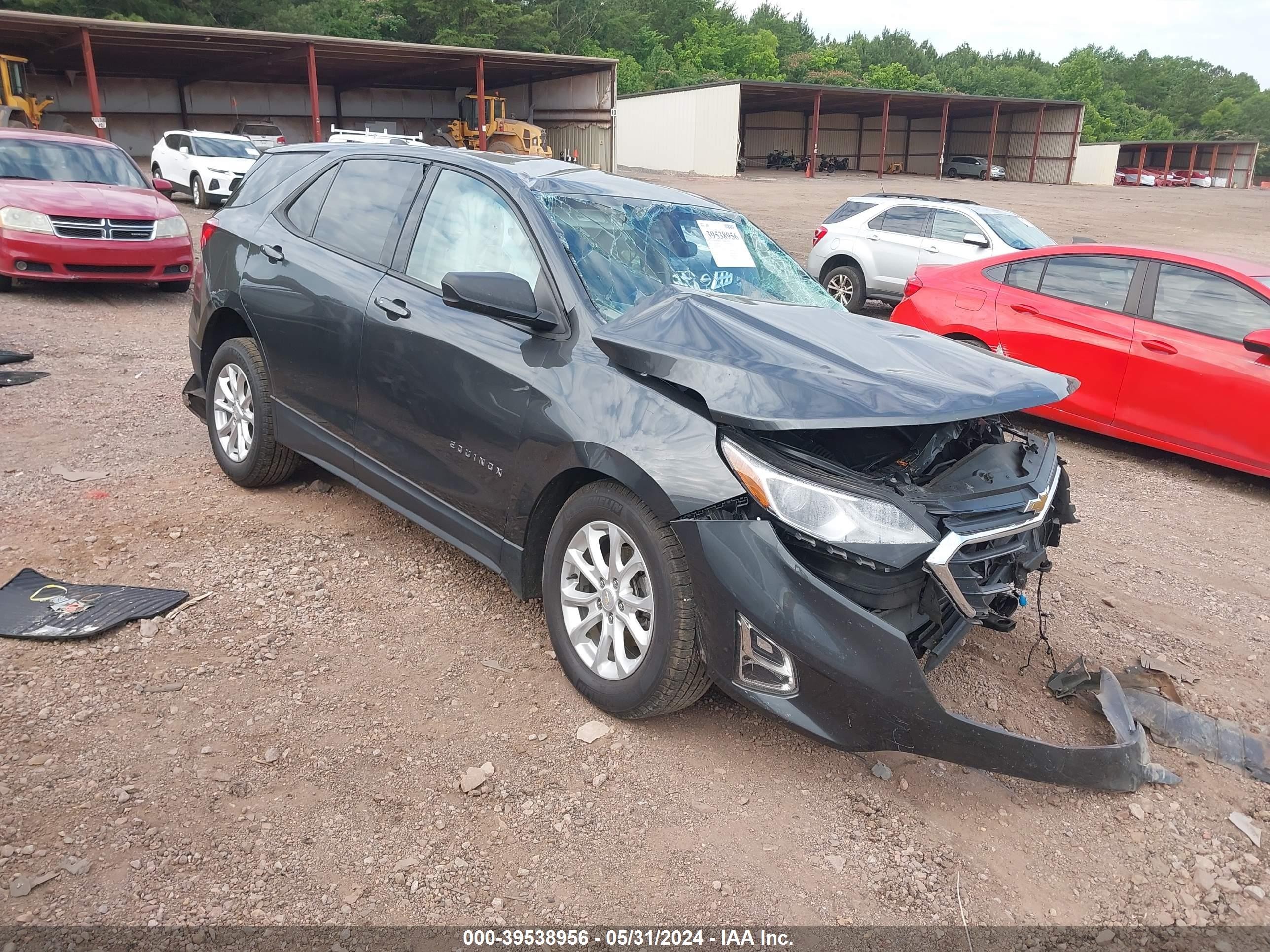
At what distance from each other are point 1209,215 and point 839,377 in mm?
36866

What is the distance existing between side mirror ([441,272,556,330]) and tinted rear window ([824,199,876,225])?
10508 millimetres

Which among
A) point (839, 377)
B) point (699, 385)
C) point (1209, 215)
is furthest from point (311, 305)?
point (1209, 215)

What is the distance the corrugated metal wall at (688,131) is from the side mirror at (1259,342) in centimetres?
3564

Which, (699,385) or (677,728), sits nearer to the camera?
(699,385)

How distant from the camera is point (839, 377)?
2.87 m

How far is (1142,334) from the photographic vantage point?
6.38 metres

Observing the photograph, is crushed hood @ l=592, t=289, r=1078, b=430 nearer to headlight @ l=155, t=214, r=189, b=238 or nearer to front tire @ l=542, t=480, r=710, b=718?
front tire @ l=542, t=480, r=710, b=718

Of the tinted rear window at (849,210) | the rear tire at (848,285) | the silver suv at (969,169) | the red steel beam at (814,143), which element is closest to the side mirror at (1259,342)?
the rear tire at (848,285)

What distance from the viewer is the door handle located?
3.68 metres

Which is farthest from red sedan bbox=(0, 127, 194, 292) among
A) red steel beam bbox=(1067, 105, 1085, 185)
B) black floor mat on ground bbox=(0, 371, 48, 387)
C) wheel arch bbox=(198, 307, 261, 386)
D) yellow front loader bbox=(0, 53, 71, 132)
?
red steel beam bbox=(1067, 105, 1085, 185)

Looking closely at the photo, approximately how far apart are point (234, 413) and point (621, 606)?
9.14 feet

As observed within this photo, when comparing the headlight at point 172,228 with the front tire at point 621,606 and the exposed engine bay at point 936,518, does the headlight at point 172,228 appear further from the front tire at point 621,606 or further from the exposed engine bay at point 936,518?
the exposed engine bay at point 936,518

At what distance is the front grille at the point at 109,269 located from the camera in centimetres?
962

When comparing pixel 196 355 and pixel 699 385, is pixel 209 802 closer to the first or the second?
pixel 699 385
